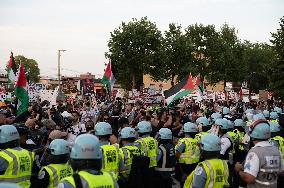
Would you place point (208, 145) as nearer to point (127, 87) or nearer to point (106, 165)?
point (106, 165)

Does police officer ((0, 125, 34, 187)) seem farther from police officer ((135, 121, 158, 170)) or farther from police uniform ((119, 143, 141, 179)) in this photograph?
police officer ((135, 121, 158, 170))

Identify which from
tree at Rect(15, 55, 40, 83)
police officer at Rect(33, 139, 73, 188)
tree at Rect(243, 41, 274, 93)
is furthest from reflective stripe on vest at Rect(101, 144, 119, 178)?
tree at Rect(15, 55, 40, 83)

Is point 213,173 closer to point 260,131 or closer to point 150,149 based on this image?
point 260,131

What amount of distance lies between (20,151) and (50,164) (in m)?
0.46

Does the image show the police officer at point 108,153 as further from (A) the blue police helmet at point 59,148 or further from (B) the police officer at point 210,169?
(B) the police officer at point 210,169

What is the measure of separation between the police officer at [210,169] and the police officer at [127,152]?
62.8 inches

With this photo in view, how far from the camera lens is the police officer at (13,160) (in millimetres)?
5426

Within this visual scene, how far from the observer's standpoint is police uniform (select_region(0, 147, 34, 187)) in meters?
5.42

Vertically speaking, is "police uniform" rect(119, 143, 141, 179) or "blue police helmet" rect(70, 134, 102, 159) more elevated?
"blue police helmet" rect(70, 134, 102, 159)

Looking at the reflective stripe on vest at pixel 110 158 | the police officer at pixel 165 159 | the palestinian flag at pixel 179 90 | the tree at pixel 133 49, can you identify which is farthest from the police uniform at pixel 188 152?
the tree at pixel 133 49

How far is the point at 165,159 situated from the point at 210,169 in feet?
9.72

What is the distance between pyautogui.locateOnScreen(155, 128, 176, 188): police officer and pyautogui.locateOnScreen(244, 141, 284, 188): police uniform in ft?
9.91

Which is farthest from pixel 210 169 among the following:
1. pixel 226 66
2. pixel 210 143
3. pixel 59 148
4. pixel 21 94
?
pixel 226 66

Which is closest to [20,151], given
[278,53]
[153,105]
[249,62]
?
[153,105]
